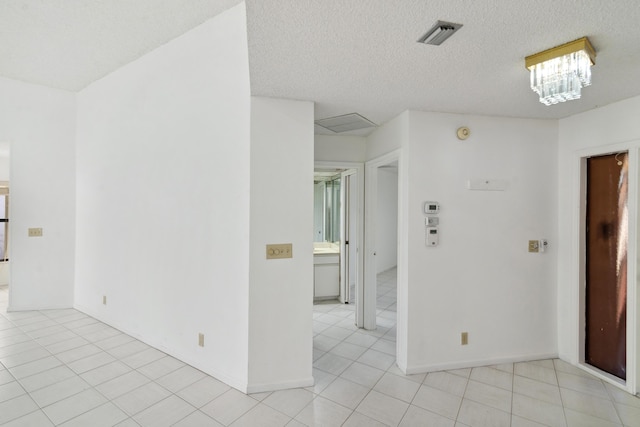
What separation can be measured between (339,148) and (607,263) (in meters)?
2.82

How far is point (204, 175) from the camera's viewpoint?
9.25ft

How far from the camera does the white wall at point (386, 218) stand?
25.3ft

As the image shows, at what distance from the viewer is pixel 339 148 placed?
3.83m

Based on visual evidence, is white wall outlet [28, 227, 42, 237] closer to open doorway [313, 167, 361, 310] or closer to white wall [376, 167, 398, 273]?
open doorway [313, 167, 361, 310]

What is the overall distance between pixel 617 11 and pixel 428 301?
2255 millimetres

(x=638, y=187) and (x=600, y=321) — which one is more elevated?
(x=638, y=187)

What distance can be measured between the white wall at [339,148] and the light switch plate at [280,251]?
4.94 feet

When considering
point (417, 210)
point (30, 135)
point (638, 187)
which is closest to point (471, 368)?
point (417, 210)

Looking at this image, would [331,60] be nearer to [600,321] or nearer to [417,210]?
[417,210]

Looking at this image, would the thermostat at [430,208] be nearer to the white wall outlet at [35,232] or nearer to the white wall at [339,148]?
the white wall at [339,148]

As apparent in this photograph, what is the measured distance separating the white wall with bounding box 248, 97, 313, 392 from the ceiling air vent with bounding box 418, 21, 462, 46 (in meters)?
1.17

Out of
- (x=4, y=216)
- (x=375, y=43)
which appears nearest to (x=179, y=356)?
(x=375, y=43)

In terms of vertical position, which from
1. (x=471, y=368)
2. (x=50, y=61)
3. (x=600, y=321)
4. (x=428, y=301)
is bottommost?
(x=471, y=368)

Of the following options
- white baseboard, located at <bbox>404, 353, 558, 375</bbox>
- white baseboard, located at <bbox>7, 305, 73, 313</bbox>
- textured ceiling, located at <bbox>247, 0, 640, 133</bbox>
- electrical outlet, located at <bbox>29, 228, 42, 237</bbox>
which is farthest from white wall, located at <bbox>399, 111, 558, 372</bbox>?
electrical outlet, located at <bbox>29, 228, 42, 237</bbox>
